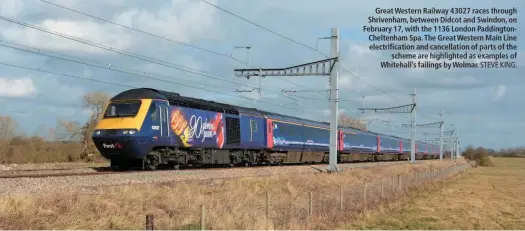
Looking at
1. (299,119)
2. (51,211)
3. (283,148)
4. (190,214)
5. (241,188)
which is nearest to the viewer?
(51,211)

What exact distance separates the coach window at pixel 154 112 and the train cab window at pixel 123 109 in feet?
1.85

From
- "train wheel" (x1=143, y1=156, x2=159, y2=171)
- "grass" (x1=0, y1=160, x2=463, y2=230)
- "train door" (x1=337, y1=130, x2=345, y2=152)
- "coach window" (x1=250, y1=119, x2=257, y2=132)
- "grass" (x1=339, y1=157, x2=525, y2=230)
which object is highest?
"coach window" (x1=250, y1=119, x2=257, y2=132)

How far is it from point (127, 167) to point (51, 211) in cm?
1421

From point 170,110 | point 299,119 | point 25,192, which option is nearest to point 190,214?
point 25,192

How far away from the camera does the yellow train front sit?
23.3 metres

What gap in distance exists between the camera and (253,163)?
1412 inches

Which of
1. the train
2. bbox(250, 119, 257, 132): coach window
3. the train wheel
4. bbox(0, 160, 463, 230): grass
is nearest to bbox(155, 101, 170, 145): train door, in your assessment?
the train

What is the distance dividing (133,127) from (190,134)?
402 centimetres

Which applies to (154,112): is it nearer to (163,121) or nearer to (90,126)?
(163,121)

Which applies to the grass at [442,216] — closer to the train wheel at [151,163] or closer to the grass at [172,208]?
the grass at [172,208]

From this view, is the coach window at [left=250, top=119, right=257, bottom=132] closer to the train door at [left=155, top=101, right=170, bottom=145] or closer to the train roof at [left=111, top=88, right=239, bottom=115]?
the train roof at [left=111, top=88, right=239, bottom=115]

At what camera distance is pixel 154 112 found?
2416 cm

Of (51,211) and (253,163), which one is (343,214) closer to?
(51,211)

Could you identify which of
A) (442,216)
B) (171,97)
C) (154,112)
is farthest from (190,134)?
(442,216)
